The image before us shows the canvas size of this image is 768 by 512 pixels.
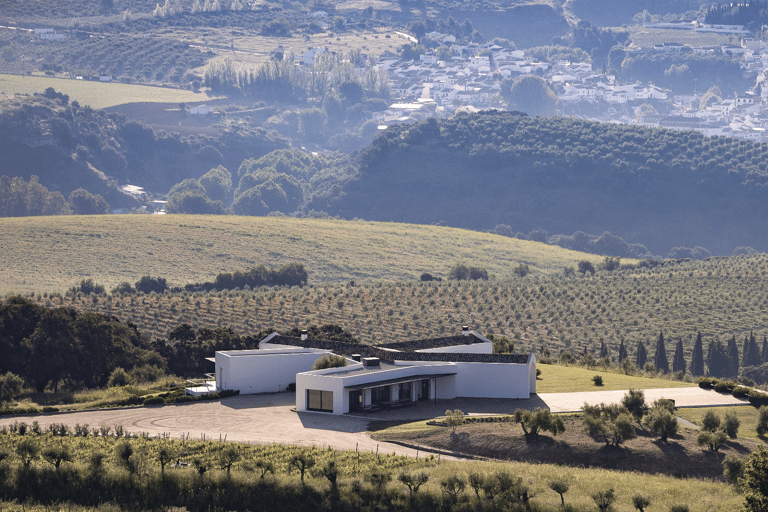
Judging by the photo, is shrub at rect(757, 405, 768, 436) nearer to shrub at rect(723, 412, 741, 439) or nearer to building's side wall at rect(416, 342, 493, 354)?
shrub at rect(723, 412, 741, 439)

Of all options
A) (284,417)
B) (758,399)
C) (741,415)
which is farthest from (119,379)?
(758,399)

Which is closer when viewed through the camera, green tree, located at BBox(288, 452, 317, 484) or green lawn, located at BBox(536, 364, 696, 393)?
green tree, located at BBox(288, 452, 317, 484)

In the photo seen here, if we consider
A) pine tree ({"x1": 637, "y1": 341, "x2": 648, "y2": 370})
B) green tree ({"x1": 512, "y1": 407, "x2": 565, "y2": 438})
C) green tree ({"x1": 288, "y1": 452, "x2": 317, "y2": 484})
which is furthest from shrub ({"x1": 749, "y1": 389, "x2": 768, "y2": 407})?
pine tree ({"x1": 637, "y1": 341, "x2": 648, "y2": 370})

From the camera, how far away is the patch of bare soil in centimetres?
3878

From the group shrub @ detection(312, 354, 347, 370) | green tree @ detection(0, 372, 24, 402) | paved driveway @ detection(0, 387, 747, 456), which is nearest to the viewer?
paved driveway @ detection(0, 387, 747, 456)

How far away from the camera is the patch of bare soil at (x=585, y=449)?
38781 millimetres

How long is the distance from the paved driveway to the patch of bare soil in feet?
7.90

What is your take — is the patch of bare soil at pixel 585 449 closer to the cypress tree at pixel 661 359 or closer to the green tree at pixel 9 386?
the green tree at pixel 9 386

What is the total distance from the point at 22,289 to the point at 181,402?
2178 inches

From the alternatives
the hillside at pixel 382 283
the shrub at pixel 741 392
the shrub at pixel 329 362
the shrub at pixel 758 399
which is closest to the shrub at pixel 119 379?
the shrub at pixel 329 362

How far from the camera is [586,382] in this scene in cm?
5550

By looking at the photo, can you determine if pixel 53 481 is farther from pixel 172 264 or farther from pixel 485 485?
pixel 172 264

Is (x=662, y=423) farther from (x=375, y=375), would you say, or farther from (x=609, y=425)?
(x=375, y=375)

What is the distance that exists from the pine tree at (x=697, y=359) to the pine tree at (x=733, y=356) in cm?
236
